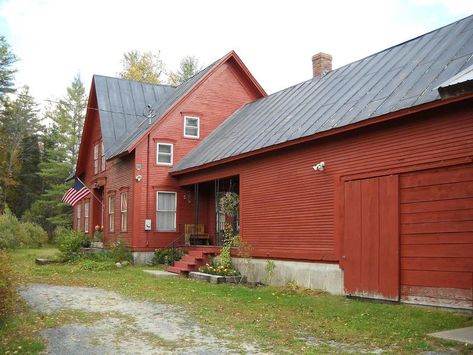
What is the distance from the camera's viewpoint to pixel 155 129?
2298 centimetres

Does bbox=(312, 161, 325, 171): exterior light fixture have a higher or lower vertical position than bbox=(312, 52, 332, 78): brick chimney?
lower

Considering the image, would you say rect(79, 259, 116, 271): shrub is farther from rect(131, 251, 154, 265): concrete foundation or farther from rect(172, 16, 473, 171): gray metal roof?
rect(172, 16, 473, 171): gray metal roof

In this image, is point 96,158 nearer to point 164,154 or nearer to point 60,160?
point 164,154

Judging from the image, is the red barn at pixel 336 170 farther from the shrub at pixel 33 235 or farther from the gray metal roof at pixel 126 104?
the shrub at pixel 33 235

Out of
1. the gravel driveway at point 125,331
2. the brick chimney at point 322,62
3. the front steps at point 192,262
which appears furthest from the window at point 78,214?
the gravel driveway at point 125,331

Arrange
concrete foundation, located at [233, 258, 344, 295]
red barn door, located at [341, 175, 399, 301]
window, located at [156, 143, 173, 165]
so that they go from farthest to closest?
window, located at [156, 143, 173, 165], concrete foundation, located at [233, 258, 344, 295], red barn door, located at [341, 175, 399, 301]

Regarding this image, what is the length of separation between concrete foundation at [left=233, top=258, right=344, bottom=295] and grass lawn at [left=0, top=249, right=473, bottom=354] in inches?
16.7

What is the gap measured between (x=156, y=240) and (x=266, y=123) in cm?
752

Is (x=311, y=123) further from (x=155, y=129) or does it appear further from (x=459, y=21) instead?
(x=155, y=129)

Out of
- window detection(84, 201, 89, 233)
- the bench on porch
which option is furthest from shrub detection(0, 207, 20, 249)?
the bench on porch

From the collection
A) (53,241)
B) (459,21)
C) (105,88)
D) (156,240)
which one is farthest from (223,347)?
(53,241)

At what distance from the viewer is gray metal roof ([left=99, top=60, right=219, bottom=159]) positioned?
1009 inches

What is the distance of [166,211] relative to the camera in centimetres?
2300

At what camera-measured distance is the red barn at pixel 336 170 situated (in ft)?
34.9
